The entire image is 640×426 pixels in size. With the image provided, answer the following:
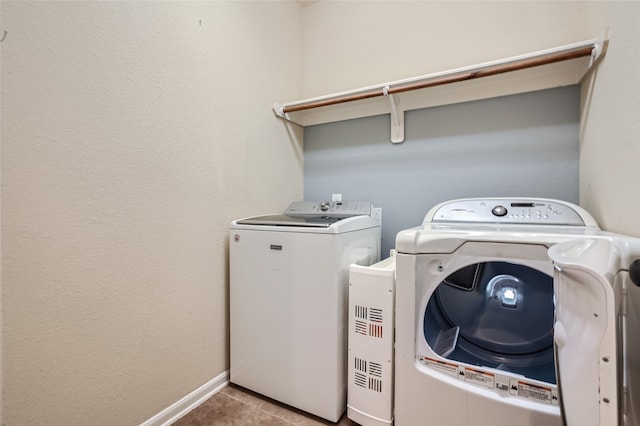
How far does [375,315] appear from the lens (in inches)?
48.1

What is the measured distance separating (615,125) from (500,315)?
2.76 ft

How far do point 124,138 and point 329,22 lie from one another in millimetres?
1782

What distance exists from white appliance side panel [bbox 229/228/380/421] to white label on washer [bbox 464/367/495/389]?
52cm

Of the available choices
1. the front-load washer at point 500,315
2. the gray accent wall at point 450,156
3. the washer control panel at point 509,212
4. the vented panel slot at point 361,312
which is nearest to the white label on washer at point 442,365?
the front-load washer at point 500,315

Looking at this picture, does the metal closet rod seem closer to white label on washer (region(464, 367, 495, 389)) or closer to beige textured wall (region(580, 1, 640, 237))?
beige textured wall (region(580, 1, 640, 237))

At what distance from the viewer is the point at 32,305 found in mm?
902

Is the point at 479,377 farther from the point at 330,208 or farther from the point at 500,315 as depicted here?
the point at 330,208

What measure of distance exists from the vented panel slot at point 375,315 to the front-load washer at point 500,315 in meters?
0.11

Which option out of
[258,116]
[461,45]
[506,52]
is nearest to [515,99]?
[506,52]

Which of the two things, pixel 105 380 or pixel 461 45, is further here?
pixel 461 45

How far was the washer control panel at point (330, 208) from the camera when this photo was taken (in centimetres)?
171

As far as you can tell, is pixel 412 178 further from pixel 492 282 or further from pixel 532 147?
pixel 492 282

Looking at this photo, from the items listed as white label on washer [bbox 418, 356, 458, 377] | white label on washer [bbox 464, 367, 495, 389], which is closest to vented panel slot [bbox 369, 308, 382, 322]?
white label on washer [bbox 418, 356, 458, 377]

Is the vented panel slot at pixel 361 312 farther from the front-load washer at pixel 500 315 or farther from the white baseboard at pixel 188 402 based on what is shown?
the white baseboard at pixel 188 402
